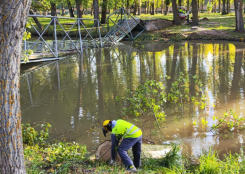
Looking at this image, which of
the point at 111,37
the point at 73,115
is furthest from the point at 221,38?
the point at 73,115

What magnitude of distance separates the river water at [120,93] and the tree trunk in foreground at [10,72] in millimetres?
3448

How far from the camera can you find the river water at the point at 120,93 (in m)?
7.68

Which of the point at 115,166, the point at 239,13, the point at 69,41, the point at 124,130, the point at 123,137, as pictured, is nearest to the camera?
the point at 115,166

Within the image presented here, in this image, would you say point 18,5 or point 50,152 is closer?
point 18,5

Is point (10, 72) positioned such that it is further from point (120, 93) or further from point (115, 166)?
point (120, 93)

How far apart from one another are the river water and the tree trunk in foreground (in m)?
3.45

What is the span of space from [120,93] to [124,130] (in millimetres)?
6223

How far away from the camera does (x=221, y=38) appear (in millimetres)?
28500

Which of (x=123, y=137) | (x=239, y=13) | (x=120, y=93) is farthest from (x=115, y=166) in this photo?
(x=239, y=13)

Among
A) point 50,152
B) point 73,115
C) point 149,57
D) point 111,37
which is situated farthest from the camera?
point 111,37

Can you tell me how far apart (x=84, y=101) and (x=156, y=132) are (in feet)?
12.1

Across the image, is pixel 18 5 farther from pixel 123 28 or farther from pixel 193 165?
pixel 123 28

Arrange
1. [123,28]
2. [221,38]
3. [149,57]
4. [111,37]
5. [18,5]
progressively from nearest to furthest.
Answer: [18,5]
[149,57]
[221,38]
[111,37]
[123,28]

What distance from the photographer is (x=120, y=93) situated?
448 inches
